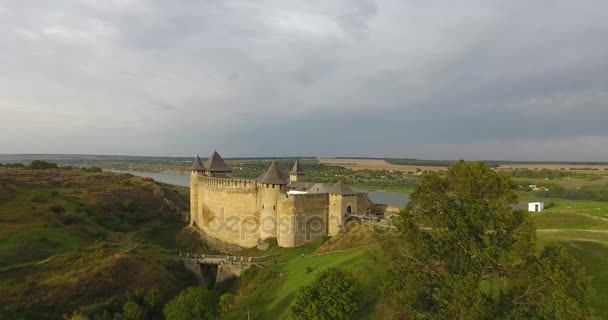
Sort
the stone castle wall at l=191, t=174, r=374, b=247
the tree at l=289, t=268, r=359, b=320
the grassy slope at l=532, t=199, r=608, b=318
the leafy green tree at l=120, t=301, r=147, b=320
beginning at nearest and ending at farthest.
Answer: the grassy slope at l=532, t=199, r=608, b=318 → the tree at l=289, t=268, r=359, b=320 → the leafy green tree at l=120, t=301, r=147, b=320 → the stone castle wall at l=191, t=174, r=374, b=247

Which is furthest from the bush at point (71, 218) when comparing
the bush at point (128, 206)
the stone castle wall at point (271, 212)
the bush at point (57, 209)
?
the stone castle wall at point (271, 212)

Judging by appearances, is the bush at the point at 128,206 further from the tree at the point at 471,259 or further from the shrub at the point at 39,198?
the tree at the point at 471,259

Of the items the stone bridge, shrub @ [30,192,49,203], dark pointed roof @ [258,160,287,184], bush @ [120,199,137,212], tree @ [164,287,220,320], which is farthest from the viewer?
bush @ [120,199,137,212]

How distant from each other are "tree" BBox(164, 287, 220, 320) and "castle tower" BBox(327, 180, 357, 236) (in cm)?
987

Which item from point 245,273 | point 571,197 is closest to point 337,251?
point 245,273

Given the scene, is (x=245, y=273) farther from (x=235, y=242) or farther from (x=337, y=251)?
(x=235, y=242)

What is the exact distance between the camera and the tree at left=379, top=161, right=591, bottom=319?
8.64m

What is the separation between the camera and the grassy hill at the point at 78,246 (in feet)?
66.9

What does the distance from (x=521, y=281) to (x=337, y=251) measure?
13280 millimetres

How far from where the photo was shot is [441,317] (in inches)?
351

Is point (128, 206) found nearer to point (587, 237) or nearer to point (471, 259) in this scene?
point (587, 237)

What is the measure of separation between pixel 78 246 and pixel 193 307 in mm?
15582

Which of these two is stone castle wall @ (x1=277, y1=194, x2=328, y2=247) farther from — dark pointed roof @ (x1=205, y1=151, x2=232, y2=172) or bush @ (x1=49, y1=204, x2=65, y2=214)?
bush @ (x1=49, y1=204, x2=65, y2=214)

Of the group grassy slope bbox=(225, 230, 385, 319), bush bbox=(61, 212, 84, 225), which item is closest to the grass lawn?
grassy slope bbox=(225, 230, 385, 319)
